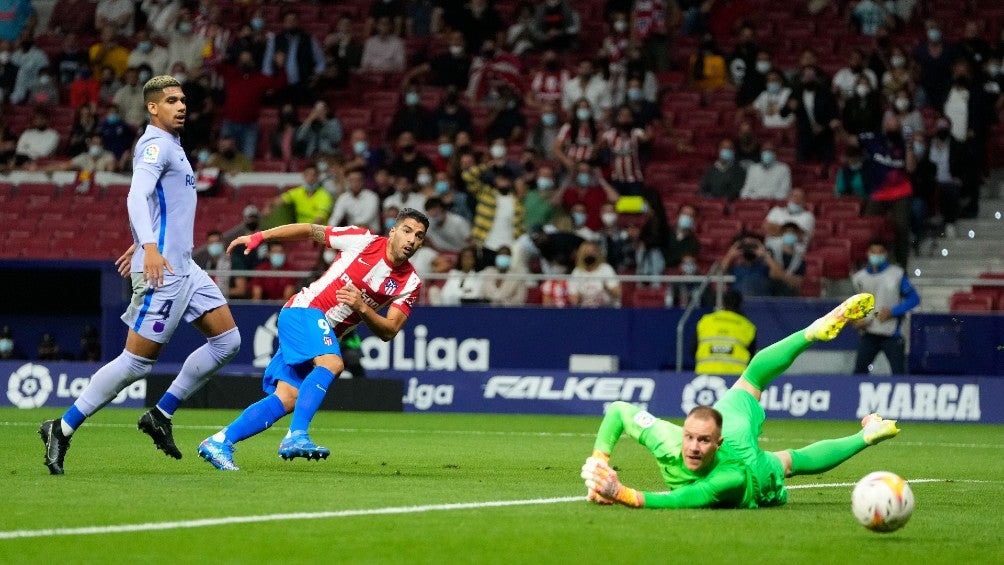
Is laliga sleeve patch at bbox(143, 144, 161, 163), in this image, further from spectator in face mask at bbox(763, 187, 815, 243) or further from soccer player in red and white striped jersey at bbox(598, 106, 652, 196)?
soccer player in red and white striped jersey at bbox(598, 106, 652, 196)

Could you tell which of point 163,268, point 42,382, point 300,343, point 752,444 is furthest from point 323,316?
point 42,382

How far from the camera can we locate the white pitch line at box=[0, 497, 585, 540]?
7.02 m

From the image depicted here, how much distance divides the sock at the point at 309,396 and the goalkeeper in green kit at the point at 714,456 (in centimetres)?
239

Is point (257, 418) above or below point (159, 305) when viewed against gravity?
below

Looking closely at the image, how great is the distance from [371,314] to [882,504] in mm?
3911

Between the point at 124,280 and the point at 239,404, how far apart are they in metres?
3.55

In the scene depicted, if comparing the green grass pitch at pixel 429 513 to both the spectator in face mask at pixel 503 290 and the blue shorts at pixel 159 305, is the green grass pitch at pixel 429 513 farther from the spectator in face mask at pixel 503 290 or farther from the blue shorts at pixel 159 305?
the spectator in face mask at pixel 503 290

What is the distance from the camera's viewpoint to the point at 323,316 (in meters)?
10.7

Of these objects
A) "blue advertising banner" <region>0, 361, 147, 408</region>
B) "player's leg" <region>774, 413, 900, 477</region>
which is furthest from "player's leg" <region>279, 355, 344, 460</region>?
"blue advertising banner" <region>0, 361, 147, 408</region>

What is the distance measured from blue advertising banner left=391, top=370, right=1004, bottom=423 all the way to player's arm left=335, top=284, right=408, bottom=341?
9.06 metres

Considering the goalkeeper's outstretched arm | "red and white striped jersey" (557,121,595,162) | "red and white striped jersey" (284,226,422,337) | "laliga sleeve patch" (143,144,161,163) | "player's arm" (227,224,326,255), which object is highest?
"red and white striped jersey" (557,121,595,162)

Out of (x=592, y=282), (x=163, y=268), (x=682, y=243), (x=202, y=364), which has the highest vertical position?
(x=682, y=243)

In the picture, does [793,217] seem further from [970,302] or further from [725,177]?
[970,302]

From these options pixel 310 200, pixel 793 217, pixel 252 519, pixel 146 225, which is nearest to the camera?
pixel 252 519
